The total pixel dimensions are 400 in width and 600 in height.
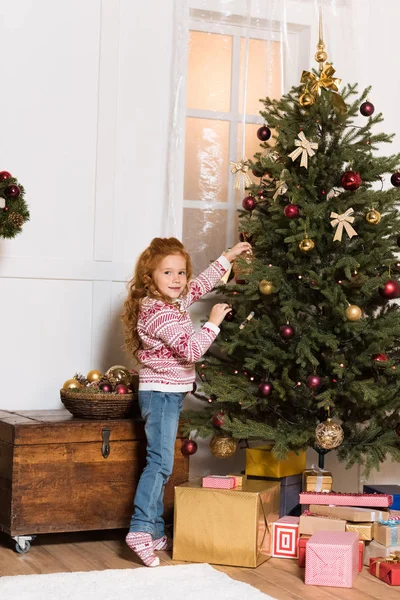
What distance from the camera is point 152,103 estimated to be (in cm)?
414

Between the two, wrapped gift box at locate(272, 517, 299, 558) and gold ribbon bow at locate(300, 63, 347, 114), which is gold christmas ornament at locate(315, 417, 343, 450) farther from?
gold ribbon bow at locate(300, 63, 347, 114)

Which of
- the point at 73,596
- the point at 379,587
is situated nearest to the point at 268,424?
the point at 379,587

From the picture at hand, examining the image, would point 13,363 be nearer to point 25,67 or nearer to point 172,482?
point 172,482

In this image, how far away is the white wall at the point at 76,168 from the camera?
3865 mm

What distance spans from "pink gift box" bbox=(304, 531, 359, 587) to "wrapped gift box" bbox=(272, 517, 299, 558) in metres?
0.28

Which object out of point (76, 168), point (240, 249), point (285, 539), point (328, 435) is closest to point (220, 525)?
point (285, 539)

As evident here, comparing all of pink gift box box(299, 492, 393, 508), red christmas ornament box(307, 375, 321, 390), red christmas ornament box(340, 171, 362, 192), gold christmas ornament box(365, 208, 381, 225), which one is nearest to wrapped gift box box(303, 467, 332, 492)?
pink gift box box(299, 492, 393, 508)

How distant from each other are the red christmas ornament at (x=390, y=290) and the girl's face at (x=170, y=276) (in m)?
0.75

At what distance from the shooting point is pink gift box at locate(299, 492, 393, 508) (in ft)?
11.3

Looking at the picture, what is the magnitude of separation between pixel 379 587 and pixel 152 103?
229 centimetres

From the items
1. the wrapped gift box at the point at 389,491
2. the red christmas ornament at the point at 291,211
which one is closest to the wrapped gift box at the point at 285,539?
the wrapped gift box at the point at 389,491

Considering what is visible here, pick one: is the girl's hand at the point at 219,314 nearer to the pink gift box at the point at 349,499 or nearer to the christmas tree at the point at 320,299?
the christmas tree at the point at 320,299

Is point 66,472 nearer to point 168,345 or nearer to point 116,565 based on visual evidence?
point 116,565

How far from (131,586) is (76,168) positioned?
Result: 6.06 feet
